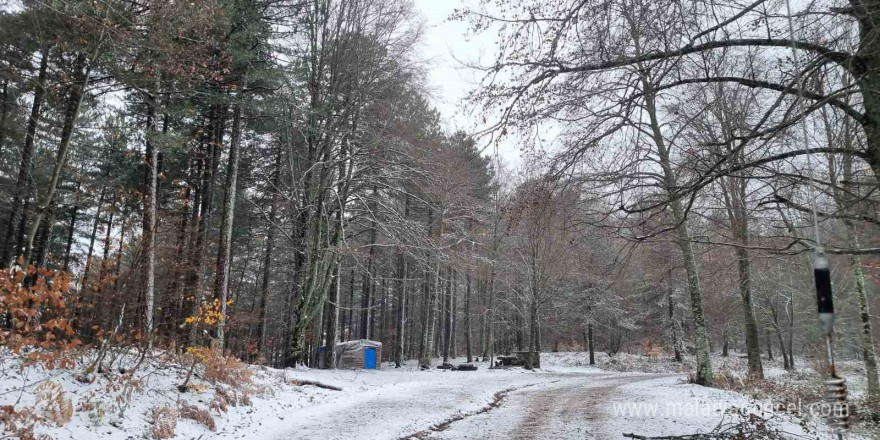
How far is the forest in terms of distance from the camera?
4.32 meters

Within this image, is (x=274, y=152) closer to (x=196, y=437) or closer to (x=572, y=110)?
(x=196, y=437)

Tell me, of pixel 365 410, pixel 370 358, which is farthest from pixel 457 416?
pixel 370 358

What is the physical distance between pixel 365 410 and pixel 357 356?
10677 millimetres

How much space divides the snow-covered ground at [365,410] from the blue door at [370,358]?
7586mm

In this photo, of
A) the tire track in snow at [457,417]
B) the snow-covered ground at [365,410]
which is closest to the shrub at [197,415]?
the snow-covered ground at [365,410]

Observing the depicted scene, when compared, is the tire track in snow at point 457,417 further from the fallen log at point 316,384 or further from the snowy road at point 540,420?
the fallen log at point 316,384

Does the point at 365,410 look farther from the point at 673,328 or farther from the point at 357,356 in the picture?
the point at 673,328

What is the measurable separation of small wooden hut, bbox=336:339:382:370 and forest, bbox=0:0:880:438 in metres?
0.40

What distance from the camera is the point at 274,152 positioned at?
62.1 ft

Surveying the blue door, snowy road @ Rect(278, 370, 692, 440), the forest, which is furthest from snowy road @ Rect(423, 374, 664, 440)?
the blue door

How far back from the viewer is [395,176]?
15781mm

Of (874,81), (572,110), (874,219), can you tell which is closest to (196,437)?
(572,110)

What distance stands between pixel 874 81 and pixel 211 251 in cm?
2081

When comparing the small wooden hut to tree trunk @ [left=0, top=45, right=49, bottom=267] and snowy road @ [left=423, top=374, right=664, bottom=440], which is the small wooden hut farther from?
tree trunk @ [left=0, top=45, right=49, bottom=267]
